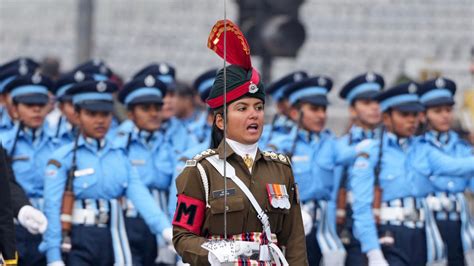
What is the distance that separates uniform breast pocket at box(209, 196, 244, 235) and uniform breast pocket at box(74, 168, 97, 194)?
375cm

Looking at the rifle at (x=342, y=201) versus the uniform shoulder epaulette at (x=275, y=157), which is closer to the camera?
the uniform shoulder epaulette at (x=275, y=157)

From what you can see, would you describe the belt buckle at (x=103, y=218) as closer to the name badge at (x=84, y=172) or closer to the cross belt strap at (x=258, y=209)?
the name badge at (x=84, y=172)

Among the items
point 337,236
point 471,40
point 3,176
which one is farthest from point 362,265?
point 471,40

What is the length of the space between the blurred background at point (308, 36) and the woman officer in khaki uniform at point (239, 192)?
22571 mm

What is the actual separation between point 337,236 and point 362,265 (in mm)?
572

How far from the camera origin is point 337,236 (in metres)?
13.8

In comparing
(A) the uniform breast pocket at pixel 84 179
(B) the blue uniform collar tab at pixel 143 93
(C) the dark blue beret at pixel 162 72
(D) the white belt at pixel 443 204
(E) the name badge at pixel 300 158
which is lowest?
(D) the white belt at pixel 443 204

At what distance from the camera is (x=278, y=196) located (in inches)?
314

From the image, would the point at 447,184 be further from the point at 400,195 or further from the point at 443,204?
the point at 400,195

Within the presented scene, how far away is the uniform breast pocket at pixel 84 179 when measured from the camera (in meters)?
11.6

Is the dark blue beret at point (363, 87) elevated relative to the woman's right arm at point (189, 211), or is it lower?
elevated

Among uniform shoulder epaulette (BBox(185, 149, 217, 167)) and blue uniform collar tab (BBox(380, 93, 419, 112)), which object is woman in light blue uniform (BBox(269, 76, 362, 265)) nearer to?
blue uniform collar tab (BBox(380, 93, 419, 112))

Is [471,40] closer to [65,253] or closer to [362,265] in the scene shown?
[362,265]

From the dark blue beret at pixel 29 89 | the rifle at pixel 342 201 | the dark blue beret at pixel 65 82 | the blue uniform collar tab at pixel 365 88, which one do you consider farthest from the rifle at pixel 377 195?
the dark blue beret at pixel 65 82
